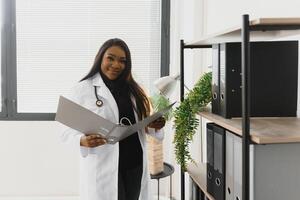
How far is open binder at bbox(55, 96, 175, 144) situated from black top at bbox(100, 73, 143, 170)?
20cm

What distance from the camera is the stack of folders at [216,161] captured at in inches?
56.9

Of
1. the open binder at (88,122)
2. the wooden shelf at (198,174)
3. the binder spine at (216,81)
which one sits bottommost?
the wooden shelf at (198,174)

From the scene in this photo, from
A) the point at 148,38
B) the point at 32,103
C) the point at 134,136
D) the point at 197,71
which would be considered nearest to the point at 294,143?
the point at 134,136

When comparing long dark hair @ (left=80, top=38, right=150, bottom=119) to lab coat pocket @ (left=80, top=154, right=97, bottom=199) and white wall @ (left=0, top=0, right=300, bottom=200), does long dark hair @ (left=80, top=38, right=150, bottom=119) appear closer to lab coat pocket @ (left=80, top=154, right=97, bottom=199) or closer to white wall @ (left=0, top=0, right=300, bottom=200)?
lab coat pocket @ (left=80, top=154, right=97, bottom=199)

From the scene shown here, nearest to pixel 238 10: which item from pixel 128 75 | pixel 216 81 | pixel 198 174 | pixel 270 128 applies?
pixel 128 75

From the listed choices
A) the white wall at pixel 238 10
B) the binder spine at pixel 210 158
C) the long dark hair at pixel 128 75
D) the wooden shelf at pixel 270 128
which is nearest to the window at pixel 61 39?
the white wall at pixel 238 10

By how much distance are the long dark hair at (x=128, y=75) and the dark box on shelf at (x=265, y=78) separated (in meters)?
0.80

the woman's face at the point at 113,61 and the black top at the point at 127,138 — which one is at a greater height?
the woman's face at the point at 113,61

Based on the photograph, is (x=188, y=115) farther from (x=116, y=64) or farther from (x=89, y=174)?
(x=89, y=174)

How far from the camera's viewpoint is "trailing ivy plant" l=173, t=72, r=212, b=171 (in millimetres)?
1669

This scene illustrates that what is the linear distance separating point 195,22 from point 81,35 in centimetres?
107

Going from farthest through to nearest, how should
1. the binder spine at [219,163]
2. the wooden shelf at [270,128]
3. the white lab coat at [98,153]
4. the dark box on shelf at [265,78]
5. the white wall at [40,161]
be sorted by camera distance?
the white wall at [40,161]
the white lab coat at [98,153]
the binder spine at [219,163]
the dark box on shelf at [265,78]
the wooden shelf at [270,128]

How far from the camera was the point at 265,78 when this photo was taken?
4.39ft

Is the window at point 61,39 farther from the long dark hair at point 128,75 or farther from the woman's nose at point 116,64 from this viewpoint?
the woman's nose at point 116,64
